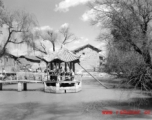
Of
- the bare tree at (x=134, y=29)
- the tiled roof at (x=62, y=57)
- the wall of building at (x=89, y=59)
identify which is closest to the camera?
the bare tree at (x=134, y=29)

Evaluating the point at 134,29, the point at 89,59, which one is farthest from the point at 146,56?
the point at 89,59

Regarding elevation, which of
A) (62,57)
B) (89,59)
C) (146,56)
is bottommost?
(146,56)

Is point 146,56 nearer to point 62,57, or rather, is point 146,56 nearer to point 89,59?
point 62,57

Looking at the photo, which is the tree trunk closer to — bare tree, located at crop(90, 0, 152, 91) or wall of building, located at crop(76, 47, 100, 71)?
bare tree, located at crop(90, 0, 152, 91)

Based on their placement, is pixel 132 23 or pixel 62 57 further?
pixel 62 57

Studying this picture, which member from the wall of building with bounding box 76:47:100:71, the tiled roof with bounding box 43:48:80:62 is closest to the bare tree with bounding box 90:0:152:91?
the tiled roof with bounding box 43:48:80:62

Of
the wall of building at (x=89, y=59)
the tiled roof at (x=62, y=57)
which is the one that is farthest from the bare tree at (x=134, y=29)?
→ the wall of building at (x=89, y=59)

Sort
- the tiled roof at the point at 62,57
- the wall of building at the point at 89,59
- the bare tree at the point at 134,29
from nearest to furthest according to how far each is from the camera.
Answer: the bare tree at the point at 134,29 → the tiled roof at the point at 62,57 → the wall of building at the point at 89,59

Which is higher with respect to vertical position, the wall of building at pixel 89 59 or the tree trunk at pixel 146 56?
the wall of building at pixel 89 59

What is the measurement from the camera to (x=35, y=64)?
53250mm

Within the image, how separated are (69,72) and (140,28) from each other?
8657mm

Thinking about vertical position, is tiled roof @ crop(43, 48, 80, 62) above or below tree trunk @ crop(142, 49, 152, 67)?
above

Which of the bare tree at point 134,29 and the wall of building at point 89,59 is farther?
the wall of building at point 89,59

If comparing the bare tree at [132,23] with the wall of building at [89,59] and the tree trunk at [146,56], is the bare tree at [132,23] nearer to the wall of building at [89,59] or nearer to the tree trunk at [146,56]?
the tree trunk at [146,56]
